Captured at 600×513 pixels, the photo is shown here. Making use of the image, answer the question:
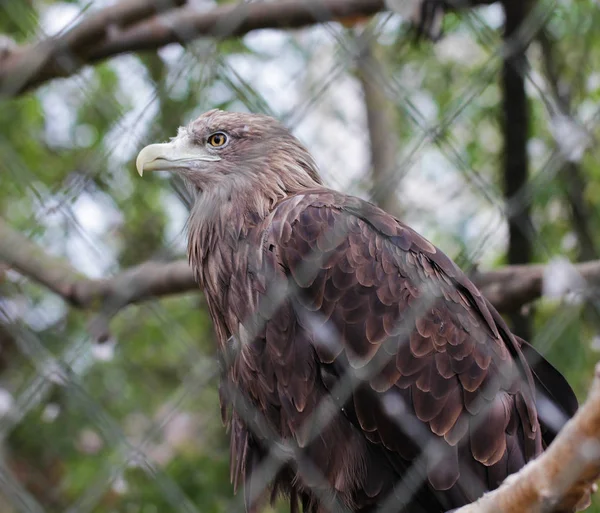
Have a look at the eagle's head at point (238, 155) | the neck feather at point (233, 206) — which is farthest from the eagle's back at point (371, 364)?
the eagle's head at point (238, 155)

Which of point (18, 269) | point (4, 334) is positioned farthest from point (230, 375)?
point (4, 334)

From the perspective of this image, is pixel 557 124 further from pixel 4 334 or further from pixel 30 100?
pixel 4 334

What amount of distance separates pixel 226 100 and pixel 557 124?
5.27 feet

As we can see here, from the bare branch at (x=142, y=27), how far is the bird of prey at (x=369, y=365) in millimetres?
1125

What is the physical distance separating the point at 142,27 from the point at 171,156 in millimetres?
1049

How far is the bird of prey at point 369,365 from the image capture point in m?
2.34

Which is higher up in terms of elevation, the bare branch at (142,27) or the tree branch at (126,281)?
the bare branch at (142,27)

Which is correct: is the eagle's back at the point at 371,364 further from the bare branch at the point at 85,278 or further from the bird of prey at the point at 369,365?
the bare branch at the point at 85,278

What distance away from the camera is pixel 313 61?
14.4 feet

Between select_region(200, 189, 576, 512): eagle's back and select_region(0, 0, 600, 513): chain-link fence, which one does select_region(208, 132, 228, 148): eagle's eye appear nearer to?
select_region(0, 0, 600, 513): chain-link fence

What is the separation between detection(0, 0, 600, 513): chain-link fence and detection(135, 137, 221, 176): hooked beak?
7 centimetres

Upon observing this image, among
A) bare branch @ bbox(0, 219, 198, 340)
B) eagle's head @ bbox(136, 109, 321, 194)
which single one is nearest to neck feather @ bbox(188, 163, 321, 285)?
eagle's head @ bbox(136, 109, 321, 194)

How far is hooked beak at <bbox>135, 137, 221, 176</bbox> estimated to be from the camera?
8.64ft

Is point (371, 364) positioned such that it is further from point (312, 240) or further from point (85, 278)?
point (85, 278)
